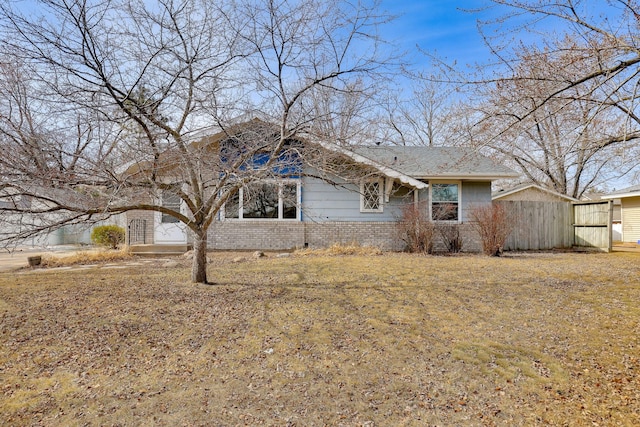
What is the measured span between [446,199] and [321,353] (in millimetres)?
10073

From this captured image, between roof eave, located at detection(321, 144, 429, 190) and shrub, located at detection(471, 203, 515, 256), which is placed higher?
roof eave, located at detection(321, 144, 429, 190)

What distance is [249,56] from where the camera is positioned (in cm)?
596

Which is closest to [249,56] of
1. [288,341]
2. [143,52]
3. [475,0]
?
[143,52]

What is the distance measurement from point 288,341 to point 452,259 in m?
7.00

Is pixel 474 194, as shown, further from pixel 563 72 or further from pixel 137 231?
pixel 137 231

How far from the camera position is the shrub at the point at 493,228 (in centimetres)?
1087

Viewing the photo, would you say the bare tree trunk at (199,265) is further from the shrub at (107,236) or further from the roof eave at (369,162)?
the shrub at (107,236)

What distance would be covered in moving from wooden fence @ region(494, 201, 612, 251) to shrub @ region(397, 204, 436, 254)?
3.28 metres

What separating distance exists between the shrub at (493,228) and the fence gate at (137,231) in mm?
11130

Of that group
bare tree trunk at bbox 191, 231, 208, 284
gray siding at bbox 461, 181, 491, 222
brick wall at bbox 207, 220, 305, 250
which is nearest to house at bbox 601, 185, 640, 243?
gray siding at bbox 461, 181, 491, 222

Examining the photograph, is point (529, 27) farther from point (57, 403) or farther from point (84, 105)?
point (57, 403)

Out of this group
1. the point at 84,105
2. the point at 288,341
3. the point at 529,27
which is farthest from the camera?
the point at 84,105

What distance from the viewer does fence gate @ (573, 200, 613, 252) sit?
42.4ft

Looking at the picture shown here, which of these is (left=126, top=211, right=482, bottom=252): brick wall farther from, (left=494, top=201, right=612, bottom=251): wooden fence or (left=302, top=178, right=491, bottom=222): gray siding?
(left=494, top=201, right=612, bottom=251): wooden fence
